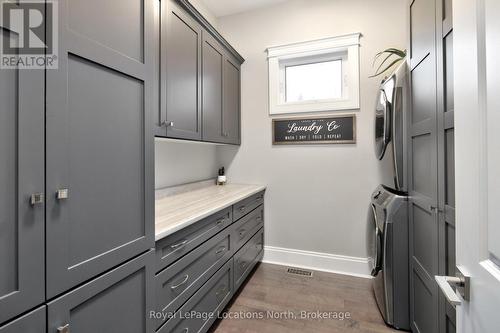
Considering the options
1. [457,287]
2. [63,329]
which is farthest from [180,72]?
[457,287]

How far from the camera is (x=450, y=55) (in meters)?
1.09

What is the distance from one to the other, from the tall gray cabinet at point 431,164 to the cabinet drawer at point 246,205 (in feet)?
4.19

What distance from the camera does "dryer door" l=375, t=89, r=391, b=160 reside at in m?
1.75

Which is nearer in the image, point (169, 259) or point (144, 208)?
point (144, 208)

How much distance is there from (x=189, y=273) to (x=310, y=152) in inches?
71.0

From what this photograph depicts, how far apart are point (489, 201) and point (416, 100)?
4.11ft

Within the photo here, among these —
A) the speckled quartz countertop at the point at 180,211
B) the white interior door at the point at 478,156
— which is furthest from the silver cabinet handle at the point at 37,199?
the white interior door at the point at 478,156

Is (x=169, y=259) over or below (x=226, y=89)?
below

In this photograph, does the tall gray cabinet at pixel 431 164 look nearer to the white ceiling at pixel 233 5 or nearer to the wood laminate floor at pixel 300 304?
the wood laminate floor at pixel 300 304

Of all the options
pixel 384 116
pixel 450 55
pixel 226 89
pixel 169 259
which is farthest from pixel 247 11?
pixel 169 259

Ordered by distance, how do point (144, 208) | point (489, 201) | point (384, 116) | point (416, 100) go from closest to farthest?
1. point (489, 201)
2. point (144, 208)
3. point (416, 100)
4. point (384, 116)

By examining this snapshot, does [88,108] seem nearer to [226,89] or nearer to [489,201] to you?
[489,201]

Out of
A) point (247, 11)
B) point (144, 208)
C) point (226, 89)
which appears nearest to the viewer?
point (144, 208)

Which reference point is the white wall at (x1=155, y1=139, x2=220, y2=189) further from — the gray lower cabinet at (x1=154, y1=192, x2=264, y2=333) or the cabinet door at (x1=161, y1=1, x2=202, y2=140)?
the gray lower cabinet at (x1=154, y1=192, x2=264, y2=333)
